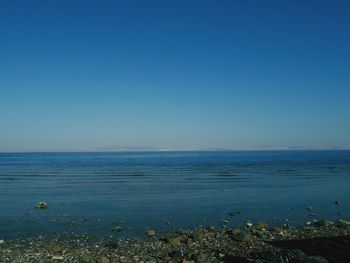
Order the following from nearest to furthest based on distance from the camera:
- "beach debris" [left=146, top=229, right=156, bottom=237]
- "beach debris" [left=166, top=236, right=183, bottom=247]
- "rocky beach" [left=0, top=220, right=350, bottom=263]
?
"rocky beach" [left=0, top=220, right=350, bottom=263]
"beach debris" [left=166, top=236, right=183, bottom=247]
"beach debris" [left=146, top=229, right=156, bottom=237]

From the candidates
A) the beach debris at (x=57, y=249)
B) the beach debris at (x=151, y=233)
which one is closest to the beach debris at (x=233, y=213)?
the beach debris at (x=151, y=233)

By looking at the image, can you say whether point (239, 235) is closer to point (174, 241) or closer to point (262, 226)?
point (262, 226)

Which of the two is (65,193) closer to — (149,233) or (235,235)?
(149,233)

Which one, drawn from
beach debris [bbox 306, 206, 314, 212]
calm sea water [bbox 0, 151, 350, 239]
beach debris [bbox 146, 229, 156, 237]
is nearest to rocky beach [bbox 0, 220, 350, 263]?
beach debris [bbox 146, 229, 156, 237]

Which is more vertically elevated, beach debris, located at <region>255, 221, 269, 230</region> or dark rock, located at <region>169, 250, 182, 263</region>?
beach debris, located at <region>255, 221, 269, 230</region>

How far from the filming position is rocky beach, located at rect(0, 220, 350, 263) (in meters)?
18.6

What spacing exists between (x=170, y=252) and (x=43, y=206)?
18.5m

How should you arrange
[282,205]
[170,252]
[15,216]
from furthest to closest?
[282,205] → [15,216] → [170,252]

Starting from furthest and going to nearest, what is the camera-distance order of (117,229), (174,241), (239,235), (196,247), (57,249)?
(117,229) → (239,235) → (174,241) → (196,247) → (57,249)

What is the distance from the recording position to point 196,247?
21.0 metres

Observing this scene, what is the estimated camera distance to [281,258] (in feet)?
57.6

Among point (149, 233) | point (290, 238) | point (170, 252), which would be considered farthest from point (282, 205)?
point (170, 252)

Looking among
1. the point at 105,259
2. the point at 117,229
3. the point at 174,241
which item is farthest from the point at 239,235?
the point at 105,259

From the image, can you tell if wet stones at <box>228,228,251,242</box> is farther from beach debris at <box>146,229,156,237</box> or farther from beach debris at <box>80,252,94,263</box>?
beach debris at <box>80,252,94,263</box>
